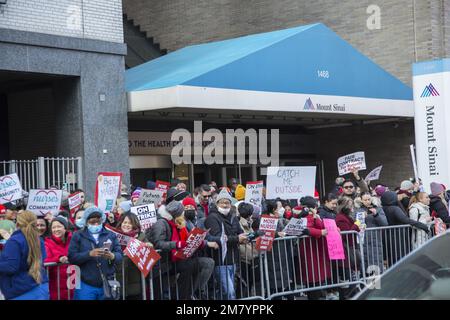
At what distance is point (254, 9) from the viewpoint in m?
27.1

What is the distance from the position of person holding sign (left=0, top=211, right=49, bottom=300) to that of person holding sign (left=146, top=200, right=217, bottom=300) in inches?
81.4

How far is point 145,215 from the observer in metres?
10.6

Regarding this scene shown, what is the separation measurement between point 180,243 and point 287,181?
4.71 meters

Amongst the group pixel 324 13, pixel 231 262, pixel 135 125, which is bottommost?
pixel 231 262

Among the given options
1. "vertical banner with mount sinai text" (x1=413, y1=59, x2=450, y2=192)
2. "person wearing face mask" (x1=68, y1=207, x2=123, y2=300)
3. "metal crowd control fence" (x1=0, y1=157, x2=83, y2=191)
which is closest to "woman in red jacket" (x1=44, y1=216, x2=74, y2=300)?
"person wearing face mask" (x1=68, y1=207, x2=123, y2=300)

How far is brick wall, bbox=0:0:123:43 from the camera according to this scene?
1589cm

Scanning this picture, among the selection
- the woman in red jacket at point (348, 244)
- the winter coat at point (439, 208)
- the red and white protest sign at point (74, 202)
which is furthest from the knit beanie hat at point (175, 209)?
the winter coat at point (439, 208)

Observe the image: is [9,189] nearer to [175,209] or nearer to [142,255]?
[175,209]

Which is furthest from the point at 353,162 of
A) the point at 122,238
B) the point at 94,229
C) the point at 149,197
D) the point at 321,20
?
the point at 321,20

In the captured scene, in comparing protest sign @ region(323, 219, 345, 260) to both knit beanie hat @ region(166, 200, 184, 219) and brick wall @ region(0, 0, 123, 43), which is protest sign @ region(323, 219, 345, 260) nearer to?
knit beanie hat @ region(166, 200, 184, 219)

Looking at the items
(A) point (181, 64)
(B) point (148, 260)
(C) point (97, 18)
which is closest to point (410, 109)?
(A) point (181, 64)

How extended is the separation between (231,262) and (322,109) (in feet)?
33.2

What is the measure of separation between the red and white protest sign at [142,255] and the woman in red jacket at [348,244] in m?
3.58
